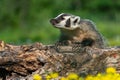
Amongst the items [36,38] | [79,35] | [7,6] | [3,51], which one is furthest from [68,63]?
[36,38]

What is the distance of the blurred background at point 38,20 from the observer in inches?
1014

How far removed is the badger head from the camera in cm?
1138

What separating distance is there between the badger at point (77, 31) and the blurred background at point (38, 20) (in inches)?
377

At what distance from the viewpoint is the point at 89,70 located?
9.80m

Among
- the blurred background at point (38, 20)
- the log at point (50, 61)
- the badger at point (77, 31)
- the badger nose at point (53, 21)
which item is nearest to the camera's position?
the log at point (50, 61)

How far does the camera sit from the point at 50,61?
384 inches

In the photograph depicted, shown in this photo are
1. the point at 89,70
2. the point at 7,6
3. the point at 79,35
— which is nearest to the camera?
the point at 89,70

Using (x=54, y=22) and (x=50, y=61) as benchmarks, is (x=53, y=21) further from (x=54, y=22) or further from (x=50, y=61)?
(x=50, y=61)

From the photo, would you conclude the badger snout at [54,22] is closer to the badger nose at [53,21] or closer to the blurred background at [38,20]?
the badger nose at [53,21]

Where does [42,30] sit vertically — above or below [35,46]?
above

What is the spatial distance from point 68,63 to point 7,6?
16.3m

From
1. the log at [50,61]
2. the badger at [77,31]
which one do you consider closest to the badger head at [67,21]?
the badger at [77,31]

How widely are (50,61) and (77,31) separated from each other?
7.00 ft

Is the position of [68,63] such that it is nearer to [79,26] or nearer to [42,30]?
[79,26]
